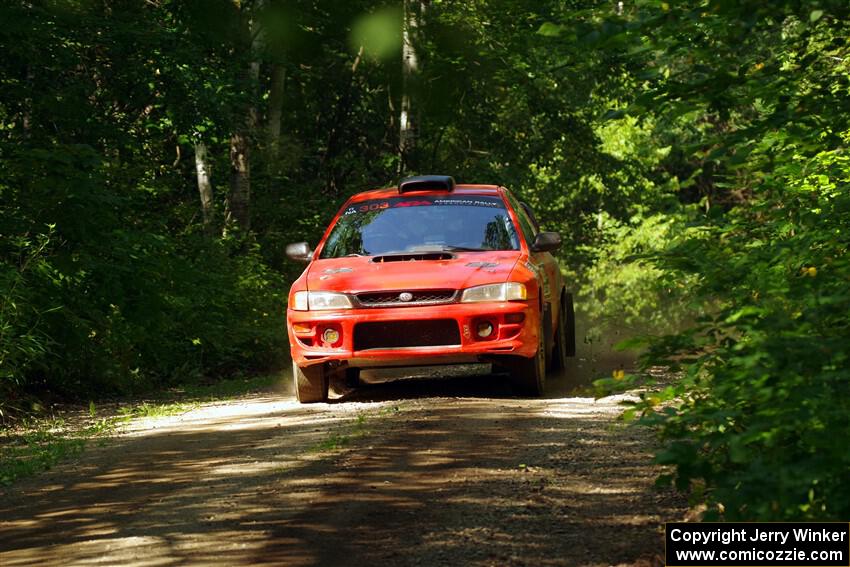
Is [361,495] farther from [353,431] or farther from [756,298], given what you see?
[353,431]

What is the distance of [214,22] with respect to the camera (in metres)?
18.9

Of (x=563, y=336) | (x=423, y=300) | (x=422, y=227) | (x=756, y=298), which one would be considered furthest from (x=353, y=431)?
(x=563, y=336)

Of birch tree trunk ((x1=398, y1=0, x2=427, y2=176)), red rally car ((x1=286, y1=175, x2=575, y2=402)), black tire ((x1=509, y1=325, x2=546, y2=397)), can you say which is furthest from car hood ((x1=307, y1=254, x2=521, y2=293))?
birch tree trunk ((x1=398, y1=0, x2=427, y2=176))

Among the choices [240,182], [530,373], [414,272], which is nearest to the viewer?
[414,272]

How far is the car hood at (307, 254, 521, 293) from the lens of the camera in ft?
36.6

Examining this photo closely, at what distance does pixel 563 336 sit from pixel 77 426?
5.48 m

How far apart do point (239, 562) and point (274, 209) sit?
20179mm

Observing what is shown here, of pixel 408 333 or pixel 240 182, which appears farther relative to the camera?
pixel 240 182

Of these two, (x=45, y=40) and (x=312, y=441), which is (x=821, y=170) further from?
(x=45, y=40)

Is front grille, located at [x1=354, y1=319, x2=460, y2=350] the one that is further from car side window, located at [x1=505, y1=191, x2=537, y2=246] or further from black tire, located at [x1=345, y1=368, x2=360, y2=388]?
black tire, located at [x1=345, y1=368, x2=360, y2=388]

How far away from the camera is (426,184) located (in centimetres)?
1309

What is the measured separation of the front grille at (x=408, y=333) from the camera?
1109 cm

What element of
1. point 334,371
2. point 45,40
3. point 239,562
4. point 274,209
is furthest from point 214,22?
point 239,562

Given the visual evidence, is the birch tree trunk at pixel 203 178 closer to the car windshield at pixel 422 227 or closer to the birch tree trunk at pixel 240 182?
the birch tree trunk at pixel 240 182
